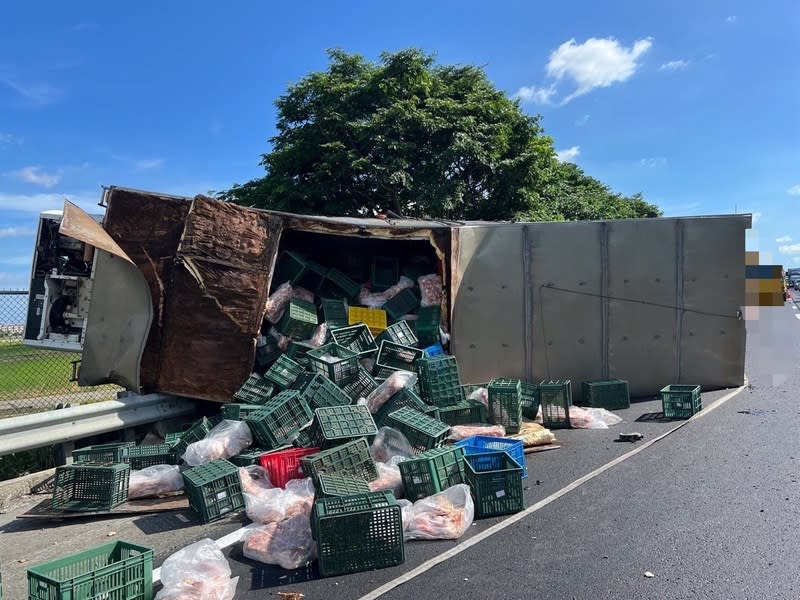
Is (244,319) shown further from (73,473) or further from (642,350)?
(642,350)

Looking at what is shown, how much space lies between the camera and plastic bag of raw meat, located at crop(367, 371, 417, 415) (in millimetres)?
6695

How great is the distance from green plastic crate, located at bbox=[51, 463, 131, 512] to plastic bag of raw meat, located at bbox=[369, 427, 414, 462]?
2.25 metres

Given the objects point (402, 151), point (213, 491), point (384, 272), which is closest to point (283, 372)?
point (213, 491)

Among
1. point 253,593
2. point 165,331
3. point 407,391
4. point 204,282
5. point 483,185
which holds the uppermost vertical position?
point 483,185

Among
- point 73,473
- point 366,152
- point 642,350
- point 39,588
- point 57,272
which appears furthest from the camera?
point 366,152

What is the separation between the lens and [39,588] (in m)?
2.96

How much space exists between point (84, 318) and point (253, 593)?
16.5ft

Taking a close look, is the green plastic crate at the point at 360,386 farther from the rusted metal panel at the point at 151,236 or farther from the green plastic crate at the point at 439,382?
the rusted metal panel at the point at 151,236

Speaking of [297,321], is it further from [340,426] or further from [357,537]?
[357,537]

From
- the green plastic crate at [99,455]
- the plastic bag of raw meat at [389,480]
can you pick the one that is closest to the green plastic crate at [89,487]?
the green plastic crate at [99,455]

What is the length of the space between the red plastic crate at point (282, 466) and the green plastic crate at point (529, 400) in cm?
339

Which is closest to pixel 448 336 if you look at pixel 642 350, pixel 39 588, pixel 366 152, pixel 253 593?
pixel 642 350

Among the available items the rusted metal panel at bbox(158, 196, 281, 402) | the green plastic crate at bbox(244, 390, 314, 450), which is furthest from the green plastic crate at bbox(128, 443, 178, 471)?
the rusted metal panel at bbox(158, 196, 281, 402)

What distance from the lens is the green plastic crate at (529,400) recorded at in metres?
7.50
